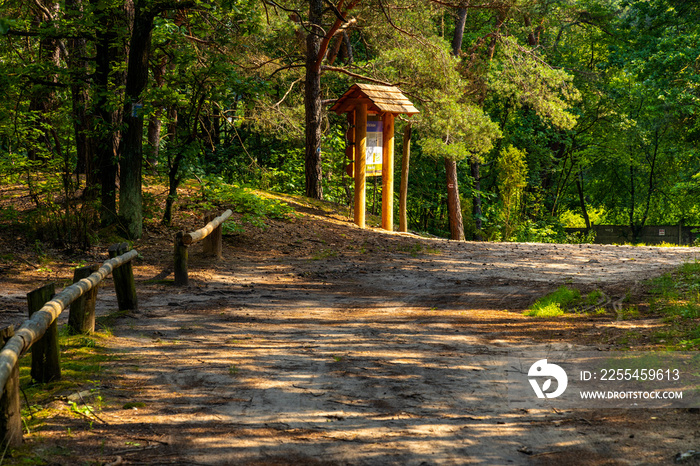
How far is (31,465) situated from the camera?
10.6 ft

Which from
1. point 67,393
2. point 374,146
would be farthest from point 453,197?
point 67,393

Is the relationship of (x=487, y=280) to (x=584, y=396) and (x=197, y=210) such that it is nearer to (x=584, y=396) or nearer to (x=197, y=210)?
(x=584, y=396)

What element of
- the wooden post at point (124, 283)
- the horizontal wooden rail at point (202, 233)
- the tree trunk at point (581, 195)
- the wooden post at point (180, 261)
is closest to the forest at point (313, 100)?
the tree trunk at point (581, 195)

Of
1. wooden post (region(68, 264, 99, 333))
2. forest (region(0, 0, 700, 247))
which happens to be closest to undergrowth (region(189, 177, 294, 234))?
forest (region(0, 0, 700, 247))

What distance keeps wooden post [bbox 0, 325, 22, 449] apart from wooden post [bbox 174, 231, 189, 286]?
5.31 metres

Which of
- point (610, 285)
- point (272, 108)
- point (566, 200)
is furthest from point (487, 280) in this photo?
point (566, 200)

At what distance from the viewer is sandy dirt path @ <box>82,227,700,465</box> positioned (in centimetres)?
356

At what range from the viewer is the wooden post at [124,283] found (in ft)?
22.5

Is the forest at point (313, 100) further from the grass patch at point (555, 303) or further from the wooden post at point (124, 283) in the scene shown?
the grass patch at point (555, 303)

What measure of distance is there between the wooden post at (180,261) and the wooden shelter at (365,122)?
6.21 metres

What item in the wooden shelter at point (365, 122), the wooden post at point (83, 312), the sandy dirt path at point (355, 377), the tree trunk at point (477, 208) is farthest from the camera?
the tree trunk at point (477, 208)

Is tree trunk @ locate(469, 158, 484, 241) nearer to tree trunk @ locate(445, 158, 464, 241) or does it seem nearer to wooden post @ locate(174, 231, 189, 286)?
tree trunk @ locate(445, 158, 464, 241)

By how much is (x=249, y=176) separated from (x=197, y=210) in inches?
163

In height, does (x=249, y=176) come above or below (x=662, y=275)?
above
